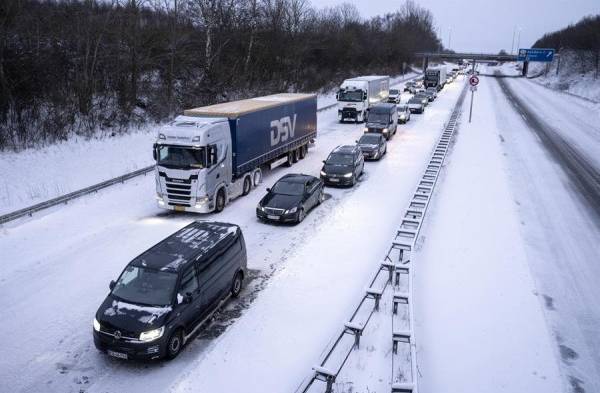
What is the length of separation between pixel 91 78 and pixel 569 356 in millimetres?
29261

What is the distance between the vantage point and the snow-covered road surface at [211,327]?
29.6 ft

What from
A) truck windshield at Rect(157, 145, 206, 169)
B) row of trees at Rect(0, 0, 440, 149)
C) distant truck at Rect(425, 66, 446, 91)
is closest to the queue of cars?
truck windshield at Rect(157, 145, 206, 169)

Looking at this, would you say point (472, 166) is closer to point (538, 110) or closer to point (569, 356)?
point (569, 356)

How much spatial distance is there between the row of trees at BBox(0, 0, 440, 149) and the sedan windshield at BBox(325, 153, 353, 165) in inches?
590

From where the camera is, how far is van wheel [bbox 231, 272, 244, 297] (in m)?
11.7

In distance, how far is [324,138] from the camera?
108 ft

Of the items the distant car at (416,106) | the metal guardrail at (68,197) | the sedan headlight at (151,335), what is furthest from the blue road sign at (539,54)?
the sedan headlight at (151,335)

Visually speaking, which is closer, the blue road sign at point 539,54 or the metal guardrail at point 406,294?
the metal guardrail at point 406,294

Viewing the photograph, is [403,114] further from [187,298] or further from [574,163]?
[187,298]

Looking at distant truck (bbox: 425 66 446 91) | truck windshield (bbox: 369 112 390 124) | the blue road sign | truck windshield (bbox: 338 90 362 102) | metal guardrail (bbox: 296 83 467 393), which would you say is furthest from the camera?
the blue road sign

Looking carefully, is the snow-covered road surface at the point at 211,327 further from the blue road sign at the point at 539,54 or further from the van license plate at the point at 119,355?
the blue road sign at the point at 539,54

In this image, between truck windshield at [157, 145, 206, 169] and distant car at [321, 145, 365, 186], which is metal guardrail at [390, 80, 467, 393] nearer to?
distant car at [321, 145, 365, 186]

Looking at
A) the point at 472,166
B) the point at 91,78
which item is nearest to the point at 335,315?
the point at 472,166

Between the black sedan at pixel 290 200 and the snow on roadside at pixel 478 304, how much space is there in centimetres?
437
